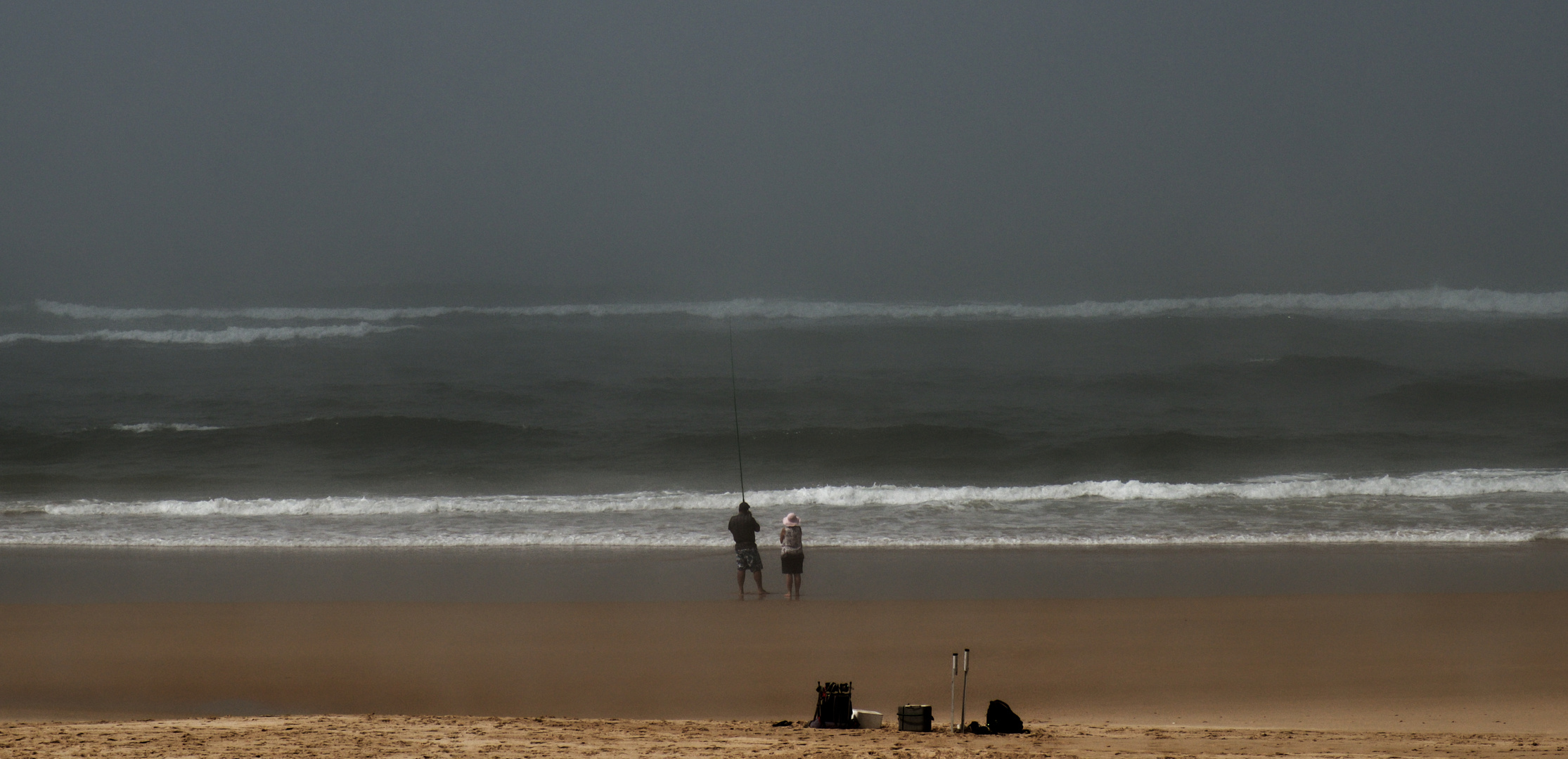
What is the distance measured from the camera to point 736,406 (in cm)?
1972

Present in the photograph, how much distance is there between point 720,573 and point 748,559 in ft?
2.75

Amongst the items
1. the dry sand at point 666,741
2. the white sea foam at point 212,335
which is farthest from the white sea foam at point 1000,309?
the dry sand at point 666,741

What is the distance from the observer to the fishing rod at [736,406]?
13969 mm

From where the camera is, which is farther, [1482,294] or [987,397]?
[1482,294]

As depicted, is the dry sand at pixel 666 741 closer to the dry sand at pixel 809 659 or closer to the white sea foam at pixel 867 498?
the dry sand at pixel 809 659

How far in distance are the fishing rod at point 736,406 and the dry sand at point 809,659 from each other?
203 cm

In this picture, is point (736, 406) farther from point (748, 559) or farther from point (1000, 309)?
point (1000, 309)

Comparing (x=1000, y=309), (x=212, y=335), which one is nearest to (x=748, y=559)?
(x=1000, y=309)

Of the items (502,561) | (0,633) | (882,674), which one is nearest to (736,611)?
(882,674)

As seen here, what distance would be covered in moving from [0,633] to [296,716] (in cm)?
405

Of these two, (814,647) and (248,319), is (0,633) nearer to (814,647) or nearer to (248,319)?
(814,647)

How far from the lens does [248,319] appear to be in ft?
117

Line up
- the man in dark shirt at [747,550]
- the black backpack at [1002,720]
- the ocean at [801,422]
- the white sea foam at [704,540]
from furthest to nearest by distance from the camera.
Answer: the ocean at [801,422], the white sea foam at [704,540], the man in dark shirt at [747,550], the black backpack at [1002,720]

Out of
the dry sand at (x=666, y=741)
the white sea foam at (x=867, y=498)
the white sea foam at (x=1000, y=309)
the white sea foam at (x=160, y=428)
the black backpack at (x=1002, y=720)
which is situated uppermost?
the white sea foam at (x=1000, y=309)
